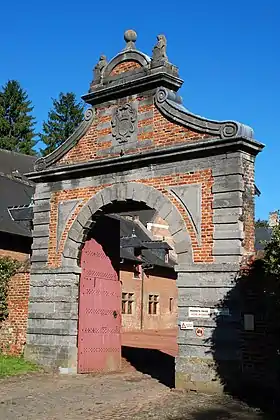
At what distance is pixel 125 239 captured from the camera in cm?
3175

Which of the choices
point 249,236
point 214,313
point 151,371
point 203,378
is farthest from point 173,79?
point 151,371

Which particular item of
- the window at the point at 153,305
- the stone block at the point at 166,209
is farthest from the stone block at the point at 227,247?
the window at the point at 153,305

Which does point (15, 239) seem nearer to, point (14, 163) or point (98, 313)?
point (98, 313)

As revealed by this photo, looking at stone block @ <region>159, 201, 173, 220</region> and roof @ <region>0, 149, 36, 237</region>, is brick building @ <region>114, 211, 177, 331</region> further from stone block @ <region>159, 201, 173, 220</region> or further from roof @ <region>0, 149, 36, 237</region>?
stone block @ <region>159, 201, 173, 220</region>

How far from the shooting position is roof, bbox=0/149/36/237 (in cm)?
2066

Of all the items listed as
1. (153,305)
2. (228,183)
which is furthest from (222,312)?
(153,305)

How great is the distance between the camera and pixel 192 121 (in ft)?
39.2

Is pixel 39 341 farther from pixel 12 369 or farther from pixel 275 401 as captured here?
pixel 275 401

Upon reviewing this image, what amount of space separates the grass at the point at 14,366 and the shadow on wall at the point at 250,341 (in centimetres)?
470

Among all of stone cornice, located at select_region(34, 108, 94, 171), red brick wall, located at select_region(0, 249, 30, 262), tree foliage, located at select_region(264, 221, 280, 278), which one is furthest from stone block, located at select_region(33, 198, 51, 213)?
tree foliage, located at select_region(264, 221, 280, 278)

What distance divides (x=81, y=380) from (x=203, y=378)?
302 centimetres

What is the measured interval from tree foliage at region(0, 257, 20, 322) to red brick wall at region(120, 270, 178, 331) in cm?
1618

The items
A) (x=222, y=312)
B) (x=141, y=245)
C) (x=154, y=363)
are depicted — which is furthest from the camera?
(x=141, y=245)

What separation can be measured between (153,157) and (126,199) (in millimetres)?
1194
